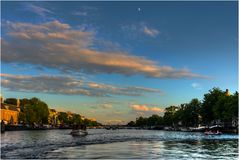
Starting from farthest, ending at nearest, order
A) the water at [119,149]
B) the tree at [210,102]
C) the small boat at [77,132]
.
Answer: the tree at [210,102]
the small boat at [77,132]
the water at [119,149]

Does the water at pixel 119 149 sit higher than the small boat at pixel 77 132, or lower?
lower

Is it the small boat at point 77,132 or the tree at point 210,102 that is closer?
the small boat at point 77,132

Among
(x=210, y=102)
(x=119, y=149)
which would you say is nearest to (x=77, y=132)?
(x=119, y=149)

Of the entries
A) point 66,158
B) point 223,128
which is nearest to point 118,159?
point 66,158

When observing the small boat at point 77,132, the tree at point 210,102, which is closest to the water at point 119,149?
the small boat at point 77,132

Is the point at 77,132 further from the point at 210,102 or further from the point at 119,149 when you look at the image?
the point at 210,102

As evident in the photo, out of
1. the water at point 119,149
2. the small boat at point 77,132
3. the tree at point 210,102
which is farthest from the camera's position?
the tree at point 210,102

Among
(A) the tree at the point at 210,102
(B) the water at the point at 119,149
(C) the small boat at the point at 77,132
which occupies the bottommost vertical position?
(B) the water at the point at 119,149

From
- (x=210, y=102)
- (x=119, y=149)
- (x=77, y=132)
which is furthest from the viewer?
(x=210, y=102)

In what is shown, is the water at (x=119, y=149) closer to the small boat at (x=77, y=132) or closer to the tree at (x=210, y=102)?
the small boat at (x=77, y=132)

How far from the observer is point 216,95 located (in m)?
169

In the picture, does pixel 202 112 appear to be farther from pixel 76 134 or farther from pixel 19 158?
pixel 19 158

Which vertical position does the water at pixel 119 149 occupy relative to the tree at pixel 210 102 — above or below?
below

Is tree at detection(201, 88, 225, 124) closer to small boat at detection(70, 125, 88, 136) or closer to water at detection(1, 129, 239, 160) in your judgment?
small boat at detection(70, 125, 88, 136)
